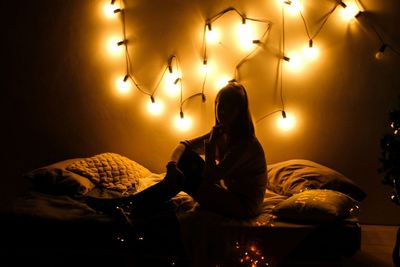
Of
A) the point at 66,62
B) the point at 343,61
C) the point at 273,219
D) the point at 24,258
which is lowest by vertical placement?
the point at 24,258

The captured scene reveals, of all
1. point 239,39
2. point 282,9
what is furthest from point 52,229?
point 282,9

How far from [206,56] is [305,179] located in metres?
1.13

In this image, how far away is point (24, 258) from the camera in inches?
87.6

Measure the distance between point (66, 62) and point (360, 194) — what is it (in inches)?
89.4

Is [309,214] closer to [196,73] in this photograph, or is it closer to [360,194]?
[360,194]

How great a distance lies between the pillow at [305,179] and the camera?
2469 mm

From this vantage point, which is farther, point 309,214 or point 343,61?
point 343,61

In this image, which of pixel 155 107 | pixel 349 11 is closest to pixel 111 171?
pixel 155 107

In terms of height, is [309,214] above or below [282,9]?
below

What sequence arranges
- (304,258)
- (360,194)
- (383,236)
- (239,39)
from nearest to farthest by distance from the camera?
(304,258) < (360,194) < (383,236) < (239,39)

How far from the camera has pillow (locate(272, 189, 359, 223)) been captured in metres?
2.09

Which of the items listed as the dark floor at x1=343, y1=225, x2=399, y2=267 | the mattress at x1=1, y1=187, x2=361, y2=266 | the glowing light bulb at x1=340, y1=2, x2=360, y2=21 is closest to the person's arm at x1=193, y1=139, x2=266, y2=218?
the mattress at x1=1, y1=187, x2=361, y2=266

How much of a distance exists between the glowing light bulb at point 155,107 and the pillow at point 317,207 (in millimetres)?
1233

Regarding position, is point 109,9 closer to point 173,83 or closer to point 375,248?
point 173,83
